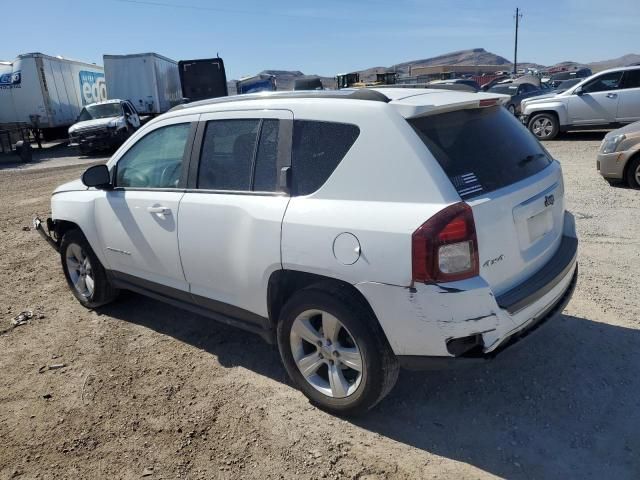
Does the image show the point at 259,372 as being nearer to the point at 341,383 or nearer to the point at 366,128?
the point at 341,383

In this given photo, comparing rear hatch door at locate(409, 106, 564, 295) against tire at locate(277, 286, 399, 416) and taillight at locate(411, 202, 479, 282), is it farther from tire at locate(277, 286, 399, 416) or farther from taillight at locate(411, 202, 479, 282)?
tire at locate(277, 286, 399, 416)

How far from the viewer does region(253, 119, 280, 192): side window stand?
314 centimetres

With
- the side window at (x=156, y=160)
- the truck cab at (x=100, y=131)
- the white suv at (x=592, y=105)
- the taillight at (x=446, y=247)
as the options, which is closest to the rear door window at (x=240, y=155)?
the side window at (x=156, y=160)

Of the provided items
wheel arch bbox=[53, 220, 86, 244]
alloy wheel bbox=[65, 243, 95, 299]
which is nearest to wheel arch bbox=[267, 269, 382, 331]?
alloy wheel bbox=[65, 243, 95, 299]

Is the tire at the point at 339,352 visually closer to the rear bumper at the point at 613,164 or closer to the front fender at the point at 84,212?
the front fender at the point at 84,212

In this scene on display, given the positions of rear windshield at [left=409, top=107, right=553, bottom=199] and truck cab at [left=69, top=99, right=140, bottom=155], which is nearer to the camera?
rear windshield at [left=409, top=107, right=553, bottom=199]

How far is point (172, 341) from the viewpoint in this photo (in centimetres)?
421

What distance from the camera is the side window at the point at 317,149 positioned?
286 centimetres

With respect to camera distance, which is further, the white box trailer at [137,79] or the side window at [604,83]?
the white box trailer at [137,79]

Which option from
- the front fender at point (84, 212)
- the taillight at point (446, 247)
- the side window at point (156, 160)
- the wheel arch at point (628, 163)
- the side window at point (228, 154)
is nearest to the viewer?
the taillight at point (446, 247)

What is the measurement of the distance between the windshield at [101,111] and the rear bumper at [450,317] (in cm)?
1971

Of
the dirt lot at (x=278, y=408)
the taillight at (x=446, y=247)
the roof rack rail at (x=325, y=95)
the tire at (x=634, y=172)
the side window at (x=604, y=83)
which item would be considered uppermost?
the roof rack rail at (x=325, y=95)

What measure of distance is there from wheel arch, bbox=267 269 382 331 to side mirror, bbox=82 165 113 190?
76.8 inches

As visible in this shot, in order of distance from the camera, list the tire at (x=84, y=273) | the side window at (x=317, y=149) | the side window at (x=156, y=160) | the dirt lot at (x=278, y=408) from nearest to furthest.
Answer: the dirt lot at (x=278, y=408) < the side window at (x=317, y=149) < the side window at (x=156, y=160) < the tire at (x=84, y=273)
